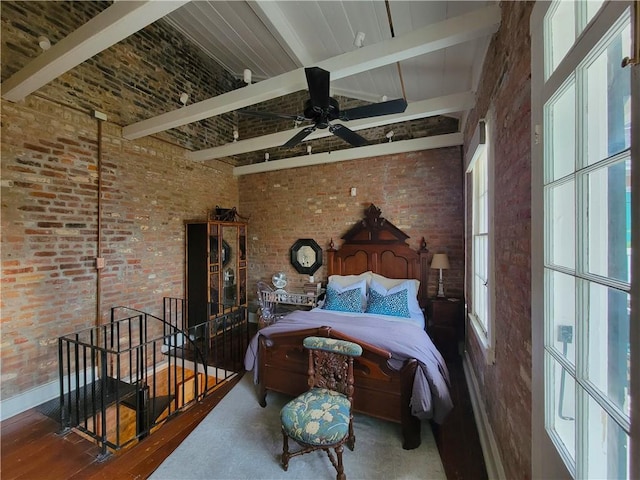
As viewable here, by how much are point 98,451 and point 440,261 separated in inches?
163

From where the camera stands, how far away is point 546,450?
1029 millimetres

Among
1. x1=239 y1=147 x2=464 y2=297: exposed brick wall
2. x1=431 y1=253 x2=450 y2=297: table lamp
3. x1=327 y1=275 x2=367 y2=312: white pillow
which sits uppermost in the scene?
x1=239 y1=147 x2=464 y2=297: exposed brick wall

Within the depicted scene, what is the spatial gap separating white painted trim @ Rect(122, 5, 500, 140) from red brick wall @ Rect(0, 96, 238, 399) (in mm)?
1020

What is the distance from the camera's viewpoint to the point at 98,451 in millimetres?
2129

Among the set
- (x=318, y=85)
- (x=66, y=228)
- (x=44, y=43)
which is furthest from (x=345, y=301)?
(x=44, y=43)

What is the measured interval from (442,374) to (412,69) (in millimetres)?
3109

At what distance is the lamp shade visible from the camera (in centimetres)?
376

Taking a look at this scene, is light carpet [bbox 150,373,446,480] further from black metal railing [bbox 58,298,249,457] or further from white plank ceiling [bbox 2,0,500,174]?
white plank ceiling [bbox 2,0,500,174]

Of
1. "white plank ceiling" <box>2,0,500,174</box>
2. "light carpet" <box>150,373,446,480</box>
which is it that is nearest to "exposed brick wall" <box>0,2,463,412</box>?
"white plank ceiling" <box>2,0,500,174</box>

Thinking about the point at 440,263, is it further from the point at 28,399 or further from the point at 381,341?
the point at 28,399

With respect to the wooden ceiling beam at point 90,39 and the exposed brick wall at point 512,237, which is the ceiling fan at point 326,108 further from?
the wooden ceiling beam at point 90,39

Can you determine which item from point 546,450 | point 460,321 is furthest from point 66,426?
point 460,321

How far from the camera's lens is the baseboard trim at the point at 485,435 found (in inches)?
67.8

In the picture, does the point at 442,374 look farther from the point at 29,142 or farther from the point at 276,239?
the point at 29,142
